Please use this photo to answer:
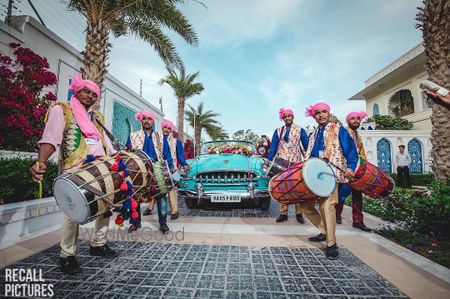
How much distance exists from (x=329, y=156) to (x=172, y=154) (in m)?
3.07

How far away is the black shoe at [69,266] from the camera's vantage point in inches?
93.4

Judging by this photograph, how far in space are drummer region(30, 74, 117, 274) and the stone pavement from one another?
0.18m

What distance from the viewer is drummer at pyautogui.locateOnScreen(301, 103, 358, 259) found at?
296 centimetres

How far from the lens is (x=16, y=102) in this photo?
15.2 ft

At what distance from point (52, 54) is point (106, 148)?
19.3 ft

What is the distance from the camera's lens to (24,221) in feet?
11.5

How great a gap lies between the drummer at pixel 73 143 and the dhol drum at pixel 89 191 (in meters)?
0.33

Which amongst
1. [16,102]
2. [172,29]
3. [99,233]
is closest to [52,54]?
[16,102]

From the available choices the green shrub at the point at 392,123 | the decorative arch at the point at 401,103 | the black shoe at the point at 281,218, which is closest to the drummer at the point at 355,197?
the black shoe at the point at 281,218

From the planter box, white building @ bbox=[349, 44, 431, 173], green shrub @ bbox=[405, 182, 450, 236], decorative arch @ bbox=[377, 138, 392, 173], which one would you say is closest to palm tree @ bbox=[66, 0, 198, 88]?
the planter box

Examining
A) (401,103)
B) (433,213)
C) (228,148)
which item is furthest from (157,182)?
(401,103)

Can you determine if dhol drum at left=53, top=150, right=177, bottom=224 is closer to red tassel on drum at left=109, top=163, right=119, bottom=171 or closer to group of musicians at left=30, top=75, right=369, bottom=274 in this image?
red tassel on drum at left=109, top=163, right=119, bottom=171

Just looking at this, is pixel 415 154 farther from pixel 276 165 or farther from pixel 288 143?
pixel 276 165

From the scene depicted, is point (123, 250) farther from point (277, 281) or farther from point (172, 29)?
point (172, 29)
